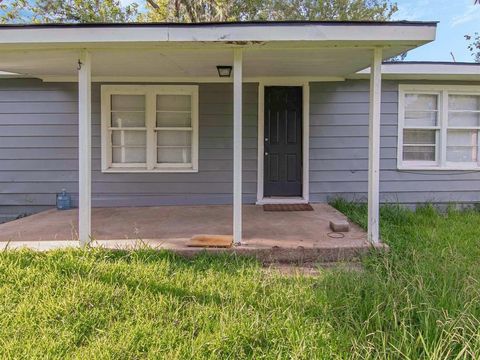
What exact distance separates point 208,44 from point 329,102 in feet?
10.5

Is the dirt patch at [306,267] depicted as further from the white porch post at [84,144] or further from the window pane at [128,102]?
the window pane at [128,102]

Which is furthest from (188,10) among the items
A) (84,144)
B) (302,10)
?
(84,144)

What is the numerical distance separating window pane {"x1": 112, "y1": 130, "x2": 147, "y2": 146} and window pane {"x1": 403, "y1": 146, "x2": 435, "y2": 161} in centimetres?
479

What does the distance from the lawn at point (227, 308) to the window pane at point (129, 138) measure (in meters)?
3.11

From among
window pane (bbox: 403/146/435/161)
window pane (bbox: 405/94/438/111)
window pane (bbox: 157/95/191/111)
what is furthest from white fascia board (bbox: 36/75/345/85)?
window pane (bbox: 403/146/435/161)

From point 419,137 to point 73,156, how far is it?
6267mm

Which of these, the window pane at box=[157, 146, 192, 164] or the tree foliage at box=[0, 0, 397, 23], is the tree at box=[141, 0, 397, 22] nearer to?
the tree foliage at box=[0, 0, 397, 23]

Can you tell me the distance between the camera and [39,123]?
20.0ft

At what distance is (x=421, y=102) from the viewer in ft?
20.6

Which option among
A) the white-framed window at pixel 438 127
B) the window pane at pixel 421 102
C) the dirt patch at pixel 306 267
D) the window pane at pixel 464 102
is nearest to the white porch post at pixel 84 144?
the dirt patch at pixel 306 267

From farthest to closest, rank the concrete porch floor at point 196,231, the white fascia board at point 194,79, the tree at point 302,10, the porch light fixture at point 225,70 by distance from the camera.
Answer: the tree at point 302,10
the white fascia board at point 194,79
the porch light fixture at point 225,70
the concrete porch floor at point 196,231

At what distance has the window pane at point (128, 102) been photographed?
6.23 metres

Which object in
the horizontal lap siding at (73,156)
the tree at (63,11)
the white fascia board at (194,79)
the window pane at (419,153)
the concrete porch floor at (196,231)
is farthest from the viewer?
the tree at (63,11)

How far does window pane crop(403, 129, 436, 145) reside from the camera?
20.7 ft
